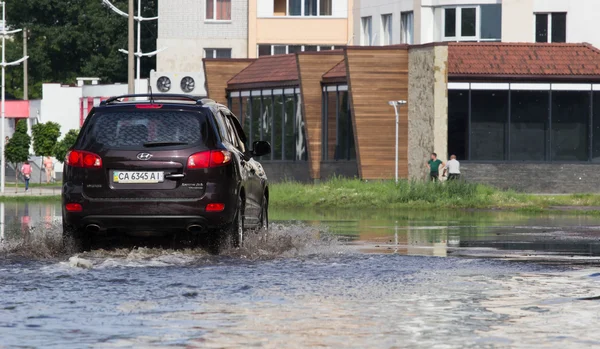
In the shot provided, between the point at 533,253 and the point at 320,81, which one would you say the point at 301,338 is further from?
the point at 320,81

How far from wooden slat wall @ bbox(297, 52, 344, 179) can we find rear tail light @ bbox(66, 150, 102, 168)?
133 feet

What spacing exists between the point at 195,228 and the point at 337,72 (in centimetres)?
3909

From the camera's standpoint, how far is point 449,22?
6034 centimetres

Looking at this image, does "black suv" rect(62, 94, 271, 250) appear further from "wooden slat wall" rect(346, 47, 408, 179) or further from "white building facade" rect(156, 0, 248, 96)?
"white building facade" rect(156, 0, 248, 96)

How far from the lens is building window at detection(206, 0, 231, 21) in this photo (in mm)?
79438

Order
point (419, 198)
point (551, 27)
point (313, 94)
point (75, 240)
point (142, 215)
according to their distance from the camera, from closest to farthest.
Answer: point (142, 215) < point (75, 240) < point (419, 198) < point (313, 94) < point (551, 27)

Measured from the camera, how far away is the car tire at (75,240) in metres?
16.2

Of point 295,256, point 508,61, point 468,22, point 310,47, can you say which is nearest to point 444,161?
point 508,61

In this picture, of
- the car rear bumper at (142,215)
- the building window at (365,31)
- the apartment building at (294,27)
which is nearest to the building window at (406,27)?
the building window at (365,31)

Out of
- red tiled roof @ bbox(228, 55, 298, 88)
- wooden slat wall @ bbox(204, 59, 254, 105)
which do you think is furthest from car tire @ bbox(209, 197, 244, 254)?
wooden slat wall @ bbox(204, 59, 254, 105)

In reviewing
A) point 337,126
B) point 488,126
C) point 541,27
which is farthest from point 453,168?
point 541,27

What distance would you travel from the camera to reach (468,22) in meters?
59.8

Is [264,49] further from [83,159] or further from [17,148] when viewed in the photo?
[83,159]

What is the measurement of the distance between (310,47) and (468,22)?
20156 mm
